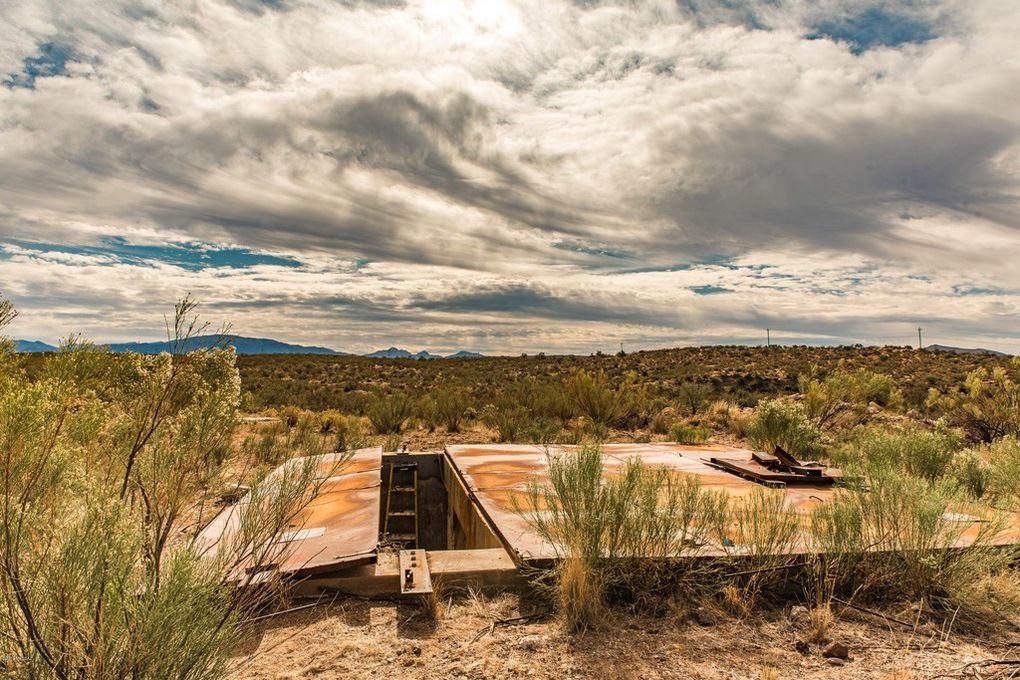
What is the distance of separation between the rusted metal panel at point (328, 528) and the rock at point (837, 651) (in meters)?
2.89

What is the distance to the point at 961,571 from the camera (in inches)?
161

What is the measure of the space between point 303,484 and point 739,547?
301cm

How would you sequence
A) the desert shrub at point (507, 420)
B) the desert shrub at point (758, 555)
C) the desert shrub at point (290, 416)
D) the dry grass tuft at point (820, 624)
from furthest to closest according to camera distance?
the desert shrub at point (290, 416) < the desert shrub at point (507, 420) < the desert shrub at point (758, 555) < the dry grass tuft at point (820, 624)

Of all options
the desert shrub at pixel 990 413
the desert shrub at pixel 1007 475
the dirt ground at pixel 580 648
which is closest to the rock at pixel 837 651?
the dirt ground at pixel 580 648

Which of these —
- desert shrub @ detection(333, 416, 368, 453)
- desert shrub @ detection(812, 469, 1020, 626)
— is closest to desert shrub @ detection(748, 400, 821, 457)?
desert shrub @ detection(812, 469, 1020, 626)

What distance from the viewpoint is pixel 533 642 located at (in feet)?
11.3

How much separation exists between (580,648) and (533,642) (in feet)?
0.89

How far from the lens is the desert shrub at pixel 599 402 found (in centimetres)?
1549

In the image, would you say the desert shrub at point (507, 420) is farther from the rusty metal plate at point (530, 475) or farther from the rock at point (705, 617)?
the rock at point (705, 617)

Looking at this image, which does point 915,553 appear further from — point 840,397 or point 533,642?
point 840,397

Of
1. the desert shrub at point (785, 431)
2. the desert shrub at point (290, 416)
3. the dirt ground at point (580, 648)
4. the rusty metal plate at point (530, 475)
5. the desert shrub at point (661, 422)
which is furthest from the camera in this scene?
the desert shrub at point (661, 422)

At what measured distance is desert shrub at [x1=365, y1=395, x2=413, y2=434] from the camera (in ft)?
47.4

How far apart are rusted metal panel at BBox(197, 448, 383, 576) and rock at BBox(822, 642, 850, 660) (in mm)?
2888

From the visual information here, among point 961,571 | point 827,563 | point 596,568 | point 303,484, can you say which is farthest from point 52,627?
point 961,571
